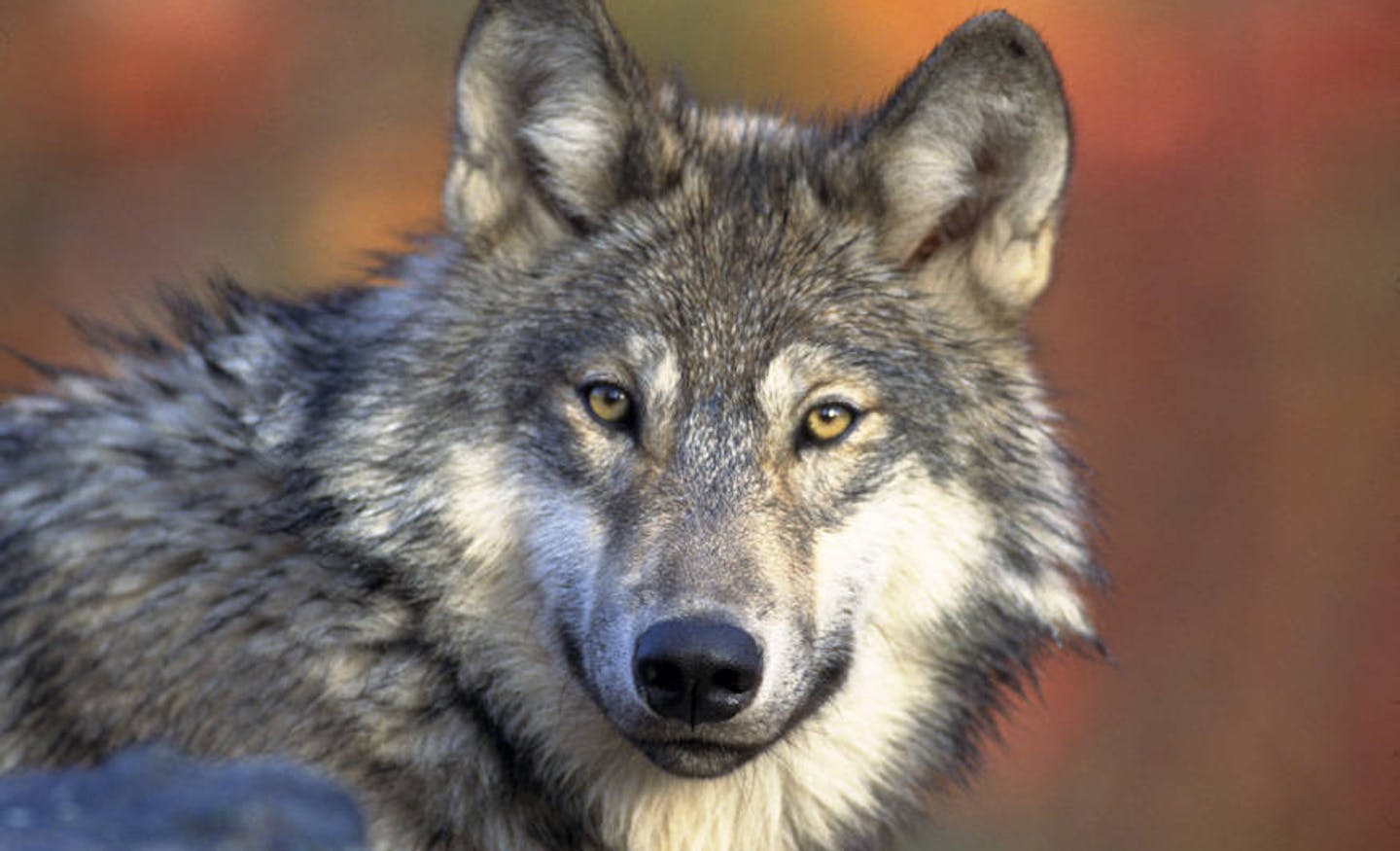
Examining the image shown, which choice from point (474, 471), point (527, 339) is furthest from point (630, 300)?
point (474, 471)

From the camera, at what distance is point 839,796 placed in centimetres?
396

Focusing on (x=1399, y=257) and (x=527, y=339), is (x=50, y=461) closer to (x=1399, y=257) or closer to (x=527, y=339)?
(x=527, y=339)

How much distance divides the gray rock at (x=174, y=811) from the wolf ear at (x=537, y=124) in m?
1.60

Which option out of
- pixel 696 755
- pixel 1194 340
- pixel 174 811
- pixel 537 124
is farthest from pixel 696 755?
pixel 1194 340

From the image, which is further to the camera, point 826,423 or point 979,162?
point 979,162

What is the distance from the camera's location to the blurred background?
1038 cm

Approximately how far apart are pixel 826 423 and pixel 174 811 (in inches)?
64.5

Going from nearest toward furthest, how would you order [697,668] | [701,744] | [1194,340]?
[697,668]
[701,744]
[1194,340]

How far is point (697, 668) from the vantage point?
320 cm

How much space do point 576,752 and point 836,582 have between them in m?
0.66

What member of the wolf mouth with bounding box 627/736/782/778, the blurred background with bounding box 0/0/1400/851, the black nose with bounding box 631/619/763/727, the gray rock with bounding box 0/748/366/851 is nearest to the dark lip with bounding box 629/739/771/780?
the wolf mouth with bounding box 627/736/782/778

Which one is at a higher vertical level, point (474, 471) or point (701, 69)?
point (701, 69)

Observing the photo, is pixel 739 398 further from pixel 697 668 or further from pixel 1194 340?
pixel 1194 340

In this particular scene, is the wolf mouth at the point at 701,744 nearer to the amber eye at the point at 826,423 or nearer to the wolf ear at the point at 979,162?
the amber eye at the point at 826,423
